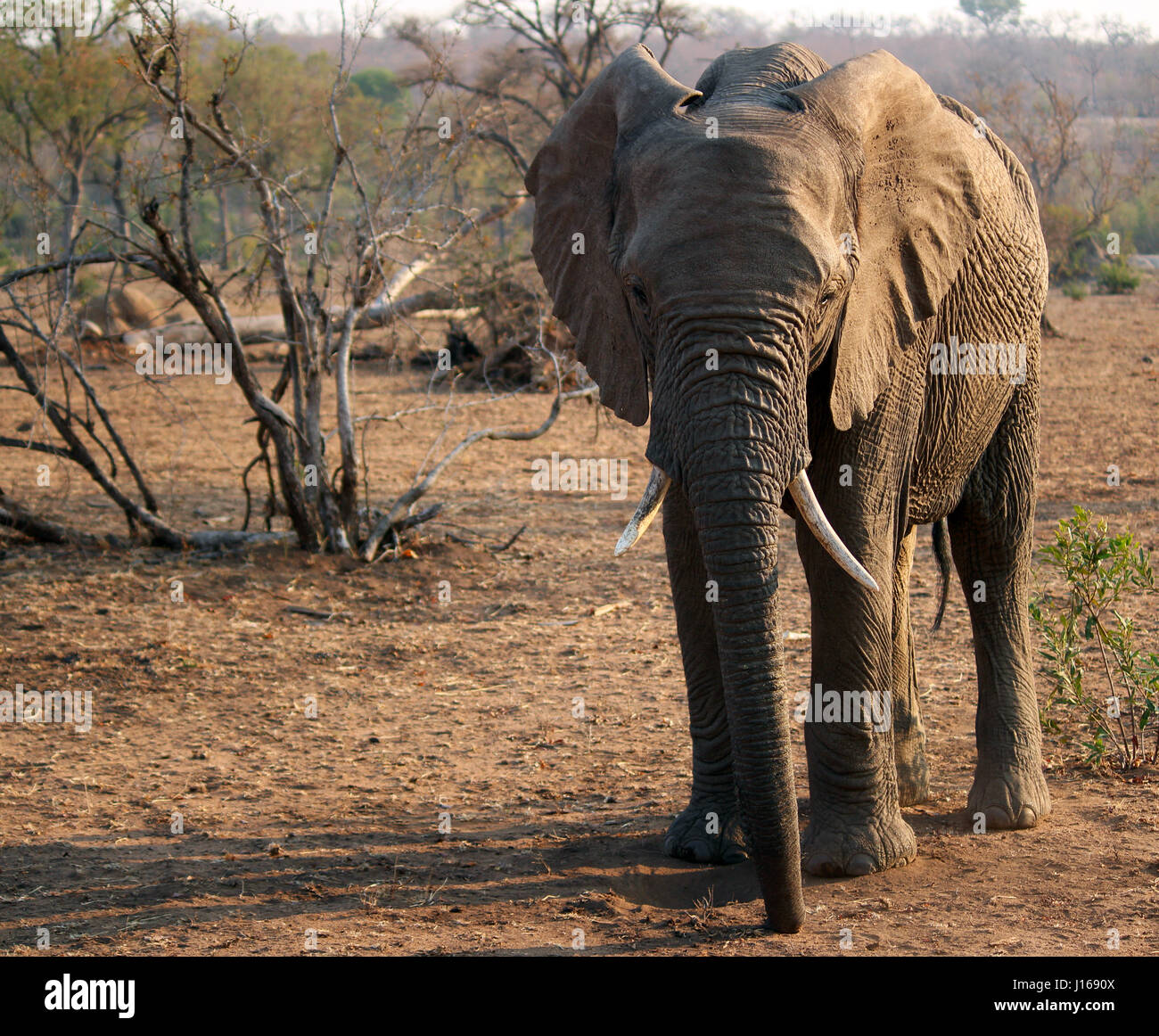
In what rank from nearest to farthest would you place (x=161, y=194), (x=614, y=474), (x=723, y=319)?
(x=723, y=319)
(x=161, y=194)
(x=614, y=474)

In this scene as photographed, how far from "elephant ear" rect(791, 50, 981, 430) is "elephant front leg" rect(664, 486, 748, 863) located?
829 mm

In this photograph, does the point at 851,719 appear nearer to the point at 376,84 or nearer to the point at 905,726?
the point at 905,726

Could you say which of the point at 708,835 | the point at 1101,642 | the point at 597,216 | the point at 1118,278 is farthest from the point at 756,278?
the point at 1118,278

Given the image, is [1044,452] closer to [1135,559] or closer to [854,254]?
[1135,559]

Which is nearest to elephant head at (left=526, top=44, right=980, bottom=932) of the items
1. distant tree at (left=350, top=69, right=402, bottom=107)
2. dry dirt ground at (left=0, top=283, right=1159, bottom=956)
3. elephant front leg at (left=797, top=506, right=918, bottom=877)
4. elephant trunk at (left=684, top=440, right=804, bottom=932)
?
elephant trunk at (left=684, top=440, right=804, bottom=932)

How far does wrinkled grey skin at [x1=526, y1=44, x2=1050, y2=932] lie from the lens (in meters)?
3.46

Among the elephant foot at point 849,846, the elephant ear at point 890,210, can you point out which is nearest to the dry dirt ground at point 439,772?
the elephant foot at point 849,846

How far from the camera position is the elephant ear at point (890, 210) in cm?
386

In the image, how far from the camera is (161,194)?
24.0ft

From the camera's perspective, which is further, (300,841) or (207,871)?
(300,841)

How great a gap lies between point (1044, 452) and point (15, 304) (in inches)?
333

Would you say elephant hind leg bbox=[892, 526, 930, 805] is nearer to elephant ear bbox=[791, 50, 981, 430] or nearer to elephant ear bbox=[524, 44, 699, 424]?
elephant ear bbox=[791, 50, 981, 430]

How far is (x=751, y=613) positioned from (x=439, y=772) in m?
2.66

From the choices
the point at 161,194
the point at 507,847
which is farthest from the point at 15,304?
the point at 507,847
